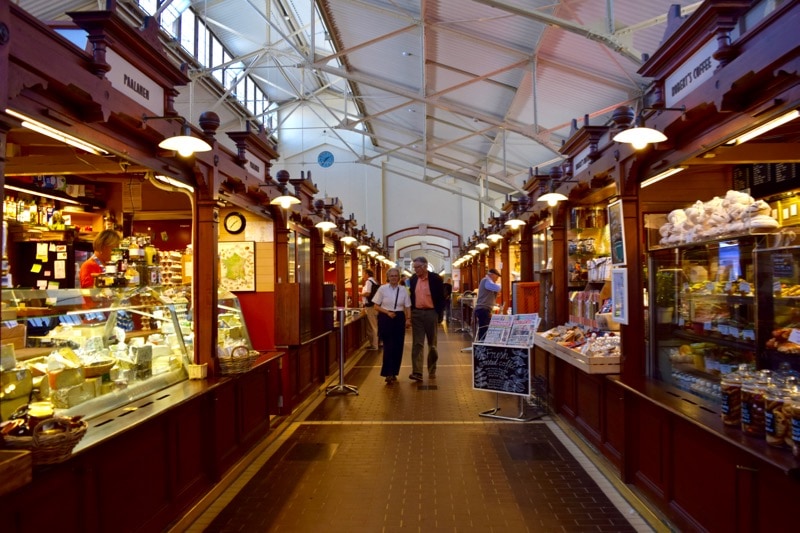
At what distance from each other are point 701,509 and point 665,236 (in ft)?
7.29

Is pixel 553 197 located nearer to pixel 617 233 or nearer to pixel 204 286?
pixel 617 233

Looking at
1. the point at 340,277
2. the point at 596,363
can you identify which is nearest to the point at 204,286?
the point at 596,363

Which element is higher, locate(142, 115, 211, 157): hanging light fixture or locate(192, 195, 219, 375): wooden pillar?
locate(142, 115, 211, 157): hanging light fixture

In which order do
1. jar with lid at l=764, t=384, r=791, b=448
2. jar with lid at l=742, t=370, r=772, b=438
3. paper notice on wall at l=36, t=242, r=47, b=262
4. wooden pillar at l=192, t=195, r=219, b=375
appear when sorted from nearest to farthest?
jar with lid at l=764, t=384, r=791, b=448 → jar with lid at l=742, t=370, r=772, b=438 → wooden pillar at l=192, t=195, r=219, b=375 → paper notice on wall at l=36, t=242, r=47, b=262

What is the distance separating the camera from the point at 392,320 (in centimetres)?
876

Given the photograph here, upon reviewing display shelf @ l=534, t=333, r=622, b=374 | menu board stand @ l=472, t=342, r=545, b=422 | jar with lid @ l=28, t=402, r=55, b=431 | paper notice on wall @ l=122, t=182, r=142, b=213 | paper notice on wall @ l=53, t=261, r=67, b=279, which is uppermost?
paper notice on wall @ l=122, t=182, r=142, b=213

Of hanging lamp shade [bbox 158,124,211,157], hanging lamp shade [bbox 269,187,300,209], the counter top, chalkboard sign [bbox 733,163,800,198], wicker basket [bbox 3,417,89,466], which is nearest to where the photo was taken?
wicker basket [bbox 3,417,89,466]

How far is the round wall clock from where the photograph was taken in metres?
6.98

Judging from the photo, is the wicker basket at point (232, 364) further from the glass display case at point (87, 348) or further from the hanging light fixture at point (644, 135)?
the hanging light fixture at point (644, 135)

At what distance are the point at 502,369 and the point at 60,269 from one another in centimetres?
539

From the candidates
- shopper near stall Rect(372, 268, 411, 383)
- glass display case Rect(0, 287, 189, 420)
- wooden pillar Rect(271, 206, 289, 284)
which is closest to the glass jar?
glass display case Rect(0, 287, 189, 420)

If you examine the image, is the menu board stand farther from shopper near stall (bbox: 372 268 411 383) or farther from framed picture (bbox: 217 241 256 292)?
Answer: framed picture (bbox: 217 241 256 292)

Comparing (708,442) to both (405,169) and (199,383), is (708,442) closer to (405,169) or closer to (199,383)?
(199,383)

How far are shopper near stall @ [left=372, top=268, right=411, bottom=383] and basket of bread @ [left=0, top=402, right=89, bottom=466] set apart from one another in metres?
6.27
